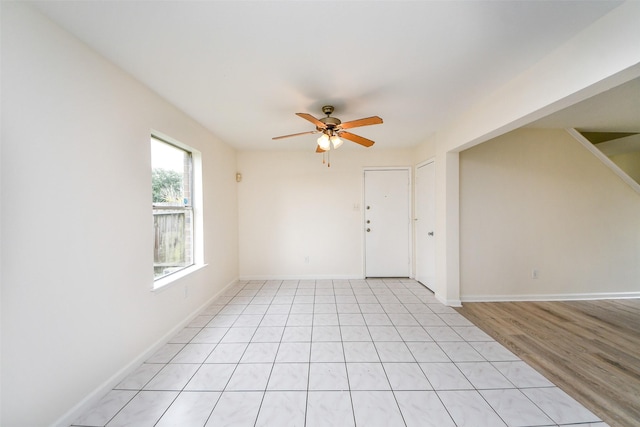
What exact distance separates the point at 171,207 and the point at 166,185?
0.79 ft

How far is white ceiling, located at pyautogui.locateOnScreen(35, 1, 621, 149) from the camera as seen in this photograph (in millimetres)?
1201

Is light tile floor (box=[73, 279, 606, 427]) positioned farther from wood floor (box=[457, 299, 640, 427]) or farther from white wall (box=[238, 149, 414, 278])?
white wall (box=[238, 149, 414, 278])

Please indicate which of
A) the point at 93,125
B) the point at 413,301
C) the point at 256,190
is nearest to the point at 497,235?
the point at 413,301

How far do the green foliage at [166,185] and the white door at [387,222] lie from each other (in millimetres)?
2850

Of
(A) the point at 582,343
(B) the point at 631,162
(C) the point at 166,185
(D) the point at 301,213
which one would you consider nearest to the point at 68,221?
(C) the point at 166,185

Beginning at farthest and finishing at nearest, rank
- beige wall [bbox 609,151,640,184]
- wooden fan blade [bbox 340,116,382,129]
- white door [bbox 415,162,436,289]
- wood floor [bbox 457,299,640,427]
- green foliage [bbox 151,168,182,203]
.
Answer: beige wall [bbox 609,151,640,184], white door [bbox 415,162,436,289], green foliage [bbox 151,168,182,203], wooden fan blade [bbox 340,116,382,129], wood floor [bbox 457,299,640,427]

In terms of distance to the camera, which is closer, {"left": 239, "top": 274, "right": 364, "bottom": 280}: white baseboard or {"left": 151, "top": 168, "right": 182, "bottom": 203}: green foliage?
{"left": 151, "top": 168, "right": 182, "bottom": 203}: green foliage

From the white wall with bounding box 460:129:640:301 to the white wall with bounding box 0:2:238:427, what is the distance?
3.69 meters

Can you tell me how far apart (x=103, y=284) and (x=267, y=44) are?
6.39 ft

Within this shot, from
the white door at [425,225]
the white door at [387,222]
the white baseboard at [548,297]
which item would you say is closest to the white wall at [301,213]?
the white door at [387,222]

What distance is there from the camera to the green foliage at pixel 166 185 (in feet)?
7.26

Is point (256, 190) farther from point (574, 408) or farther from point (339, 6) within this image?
point (574, 408)

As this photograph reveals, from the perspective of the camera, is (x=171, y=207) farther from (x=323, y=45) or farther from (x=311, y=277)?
(x=311, y=277)

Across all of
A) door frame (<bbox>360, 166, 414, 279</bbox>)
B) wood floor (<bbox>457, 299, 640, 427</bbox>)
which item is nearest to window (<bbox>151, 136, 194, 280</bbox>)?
door frame (<bbox>360, 166, 414, 279</bbox>)
